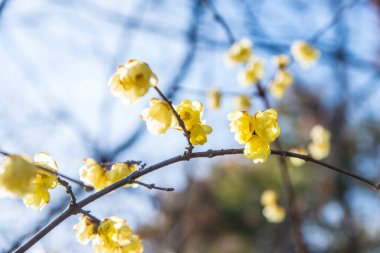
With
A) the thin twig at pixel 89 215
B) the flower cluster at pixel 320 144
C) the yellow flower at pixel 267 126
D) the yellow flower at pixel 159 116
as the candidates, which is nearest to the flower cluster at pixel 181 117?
the yellow flower at pixel 159 116

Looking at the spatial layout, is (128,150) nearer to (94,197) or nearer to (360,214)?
(94,197)

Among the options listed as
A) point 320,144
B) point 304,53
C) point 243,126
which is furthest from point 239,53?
point 243,126

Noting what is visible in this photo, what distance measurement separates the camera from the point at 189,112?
97 cm

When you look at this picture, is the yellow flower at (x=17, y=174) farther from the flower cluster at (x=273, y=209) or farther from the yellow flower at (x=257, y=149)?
the flower cluster at (x=273, y=209)

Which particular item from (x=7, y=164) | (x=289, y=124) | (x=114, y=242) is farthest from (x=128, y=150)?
(x=289, y=124)

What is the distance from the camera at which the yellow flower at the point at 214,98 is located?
251 centimetres

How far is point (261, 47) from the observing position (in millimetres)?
3703

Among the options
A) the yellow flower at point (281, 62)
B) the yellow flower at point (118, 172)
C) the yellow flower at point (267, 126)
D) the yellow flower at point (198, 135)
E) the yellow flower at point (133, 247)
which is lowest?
Answer: the yellow flower at point (133, 247)

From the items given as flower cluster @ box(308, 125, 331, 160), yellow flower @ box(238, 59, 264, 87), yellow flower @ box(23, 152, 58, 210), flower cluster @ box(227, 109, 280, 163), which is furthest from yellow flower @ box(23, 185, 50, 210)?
flower cluster @ box(308, 125, 331, 160)

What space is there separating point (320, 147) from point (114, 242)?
69.4 inches

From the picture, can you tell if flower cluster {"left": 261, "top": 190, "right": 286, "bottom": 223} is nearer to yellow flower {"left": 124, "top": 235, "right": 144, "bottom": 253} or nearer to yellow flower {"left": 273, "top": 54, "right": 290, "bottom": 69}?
yellow flower {"left": 273, "top": 54, "right": 290, "bottom": 69}

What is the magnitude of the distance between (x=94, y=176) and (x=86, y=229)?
0.15 metres

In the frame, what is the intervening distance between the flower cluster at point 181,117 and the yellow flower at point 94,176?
227 millimetres

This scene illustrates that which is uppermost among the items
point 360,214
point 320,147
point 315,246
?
point 360,214
